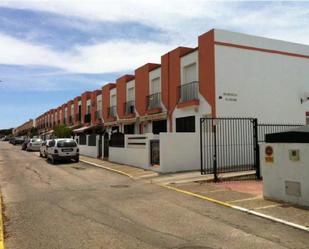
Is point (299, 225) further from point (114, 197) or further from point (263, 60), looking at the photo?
point (263, 60)

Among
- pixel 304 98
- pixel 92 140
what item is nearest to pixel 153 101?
pixel 92 140

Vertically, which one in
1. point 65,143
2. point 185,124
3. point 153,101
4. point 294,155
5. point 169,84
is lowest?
point 294,155

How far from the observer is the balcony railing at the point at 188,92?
22125mm

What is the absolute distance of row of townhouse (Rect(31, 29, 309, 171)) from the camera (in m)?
20.6

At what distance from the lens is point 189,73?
23.2m

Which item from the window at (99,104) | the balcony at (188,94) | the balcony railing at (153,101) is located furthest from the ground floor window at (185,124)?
the window at (99,104)

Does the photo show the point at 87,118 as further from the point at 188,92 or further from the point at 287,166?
the point at 287,166

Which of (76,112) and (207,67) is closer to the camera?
(207,67)

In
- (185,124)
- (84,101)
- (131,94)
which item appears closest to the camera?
(185,124)

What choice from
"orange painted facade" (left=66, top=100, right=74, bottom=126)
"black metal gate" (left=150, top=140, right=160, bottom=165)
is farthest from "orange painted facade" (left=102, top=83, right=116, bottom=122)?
"black metal gate" (left=150, top=140, right=160, bottom=165)

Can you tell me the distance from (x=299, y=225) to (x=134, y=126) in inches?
929

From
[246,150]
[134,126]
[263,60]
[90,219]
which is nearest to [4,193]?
[90,219]

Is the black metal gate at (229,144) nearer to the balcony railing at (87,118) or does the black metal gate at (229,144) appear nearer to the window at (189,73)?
the window at (189,73)

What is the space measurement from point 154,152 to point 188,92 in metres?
5.03
